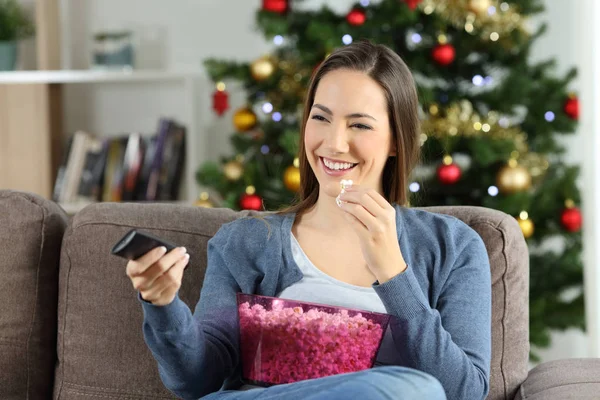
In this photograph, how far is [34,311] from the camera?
1749 millimetres

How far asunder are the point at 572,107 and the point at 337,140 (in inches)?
67.9

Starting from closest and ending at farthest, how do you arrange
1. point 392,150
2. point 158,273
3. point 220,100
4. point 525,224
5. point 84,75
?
point 158,273 → point 392,150 → point 525,224 → point 220,100 → point 84,75

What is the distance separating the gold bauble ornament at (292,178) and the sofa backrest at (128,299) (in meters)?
1.10

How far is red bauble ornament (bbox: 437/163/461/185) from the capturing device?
114 inches

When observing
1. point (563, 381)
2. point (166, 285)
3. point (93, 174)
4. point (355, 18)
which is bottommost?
point (563, 381)

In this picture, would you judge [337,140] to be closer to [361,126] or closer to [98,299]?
[361,126]

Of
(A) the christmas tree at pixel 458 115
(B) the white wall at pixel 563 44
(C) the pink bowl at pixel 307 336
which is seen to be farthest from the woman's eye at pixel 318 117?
(B) the white wall at pixel 563 44

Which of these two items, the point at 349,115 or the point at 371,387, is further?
the point at 349,115

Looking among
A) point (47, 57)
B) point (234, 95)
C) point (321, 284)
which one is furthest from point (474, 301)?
point (47, 57)

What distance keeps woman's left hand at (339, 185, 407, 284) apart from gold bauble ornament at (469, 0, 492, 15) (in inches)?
67.5

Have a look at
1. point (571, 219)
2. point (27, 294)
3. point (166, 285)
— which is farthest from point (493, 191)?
point (166, 285)

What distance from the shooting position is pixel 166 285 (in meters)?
1.28

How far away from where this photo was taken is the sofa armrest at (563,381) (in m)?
1.47

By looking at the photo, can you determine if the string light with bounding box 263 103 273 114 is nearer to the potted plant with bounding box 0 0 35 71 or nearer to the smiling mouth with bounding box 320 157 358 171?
the potted plant with bounding box 0 0 35 71
